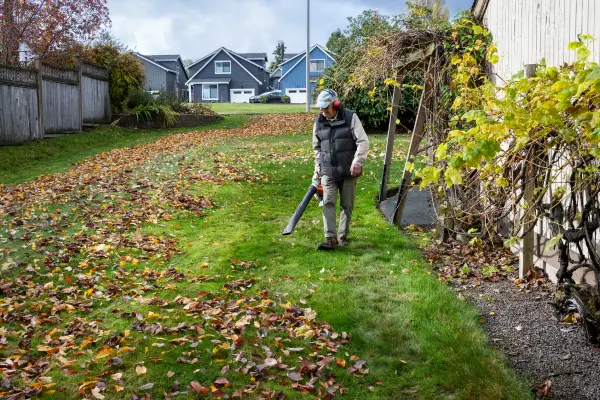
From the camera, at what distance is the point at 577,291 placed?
554 centimetres

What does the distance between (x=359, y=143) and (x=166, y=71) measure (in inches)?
2446

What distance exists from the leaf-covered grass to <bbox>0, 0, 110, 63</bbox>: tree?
3560mm

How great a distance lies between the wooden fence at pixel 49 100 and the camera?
1608 cm

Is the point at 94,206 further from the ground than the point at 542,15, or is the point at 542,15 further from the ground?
the point at 542,15

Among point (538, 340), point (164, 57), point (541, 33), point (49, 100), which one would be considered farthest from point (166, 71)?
point (538, 340)

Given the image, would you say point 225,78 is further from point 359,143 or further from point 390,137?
point 359,143

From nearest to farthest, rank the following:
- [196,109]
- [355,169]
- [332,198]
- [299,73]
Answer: [355,169]
[332,198]
[196,109]
[299,73]

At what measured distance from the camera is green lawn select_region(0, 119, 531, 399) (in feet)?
16.0

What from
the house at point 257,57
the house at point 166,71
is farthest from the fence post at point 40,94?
the house at point 257,57

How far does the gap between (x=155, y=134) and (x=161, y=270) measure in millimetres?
15676

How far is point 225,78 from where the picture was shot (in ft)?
243

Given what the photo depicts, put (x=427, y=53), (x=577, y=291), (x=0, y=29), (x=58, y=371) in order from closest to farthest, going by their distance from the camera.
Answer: (x=58, y=371), (x=577, y=291), (x=427, y=53), (x=0, y=29)

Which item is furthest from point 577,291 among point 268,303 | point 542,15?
point 542,15

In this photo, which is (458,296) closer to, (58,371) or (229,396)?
(229,396)
